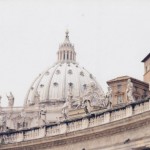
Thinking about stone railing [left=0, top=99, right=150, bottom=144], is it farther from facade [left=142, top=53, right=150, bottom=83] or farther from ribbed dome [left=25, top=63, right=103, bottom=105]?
ribbed dome [left=25, top=63, right=103, bottom=105]

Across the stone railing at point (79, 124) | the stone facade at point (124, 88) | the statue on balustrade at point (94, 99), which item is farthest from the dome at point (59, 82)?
the stone railing at point (79, 124)

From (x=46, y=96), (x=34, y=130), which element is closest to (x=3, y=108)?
(x=46, y=96)

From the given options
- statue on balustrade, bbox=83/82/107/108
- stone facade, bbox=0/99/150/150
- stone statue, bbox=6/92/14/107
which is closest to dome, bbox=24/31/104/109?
stone statue, bbox=6/92/14/107

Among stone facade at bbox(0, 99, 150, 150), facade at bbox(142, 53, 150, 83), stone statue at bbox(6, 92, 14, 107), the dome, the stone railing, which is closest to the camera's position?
stone facade at bbox(0, 99, 150, 150)

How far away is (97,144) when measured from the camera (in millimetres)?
42094

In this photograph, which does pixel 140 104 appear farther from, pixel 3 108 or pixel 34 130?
pixel 3 108

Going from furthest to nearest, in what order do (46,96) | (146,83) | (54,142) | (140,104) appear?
1. (46,96)
2. (146,83)
3. (54,142)
4. (140,104)

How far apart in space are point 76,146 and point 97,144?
2075 millimetres

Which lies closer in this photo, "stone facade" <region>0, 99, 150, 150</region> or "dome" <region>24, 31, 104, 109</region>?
"stone facade" <region>0, 99, 150, 150</region>

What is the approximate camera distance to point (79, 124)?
1731 inches

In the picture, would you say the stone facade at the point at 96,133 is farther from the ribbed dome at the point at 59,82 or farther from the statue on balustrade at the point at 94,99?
the ribbed dome at the point at 59,82

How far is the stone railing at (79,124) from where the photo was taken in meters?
39.7

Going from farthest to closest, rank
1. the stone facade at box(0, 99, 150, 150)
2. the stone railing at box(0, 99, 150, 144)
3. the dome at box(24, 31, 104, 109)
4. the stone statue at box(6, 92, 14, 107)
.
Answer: the dome at box(24, 31, 104, 109) < the stone statue at box(6, 92, 14, 107) < the stone railing at box(0, 99, 150, 144) < the stone facade at box(0, 99, 150, 150)

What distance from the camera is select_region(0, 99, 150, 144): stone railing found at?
130ft
